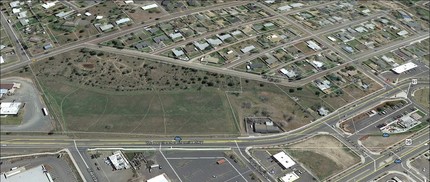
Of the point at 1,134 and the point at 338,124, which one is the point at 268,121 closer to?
the point at 338,124

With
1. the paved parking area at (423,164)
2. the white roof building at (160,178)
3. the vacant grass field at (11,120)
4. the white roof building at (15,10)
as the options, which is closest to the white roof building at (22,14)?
the white roof building at (15,10)

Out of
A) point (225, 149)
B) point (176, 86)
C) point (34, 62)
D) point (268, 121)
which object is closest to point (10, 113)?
point (34, 62)

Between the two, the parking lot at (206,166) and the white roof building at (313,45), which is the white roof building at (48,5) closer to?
the parking lot at (206,166)

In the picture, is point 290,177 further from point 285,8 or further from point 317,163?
point 285,8

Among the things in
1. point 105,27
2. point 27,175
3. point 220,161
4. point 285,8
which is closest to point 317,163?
point 220,161

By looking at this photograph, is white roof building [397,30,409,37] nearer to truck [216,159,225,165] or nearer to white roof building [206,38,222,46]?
white roof building [206,38,222,46]

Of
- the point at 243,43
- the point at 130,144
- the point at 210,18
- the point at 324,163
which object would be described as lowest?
the point at 324,163

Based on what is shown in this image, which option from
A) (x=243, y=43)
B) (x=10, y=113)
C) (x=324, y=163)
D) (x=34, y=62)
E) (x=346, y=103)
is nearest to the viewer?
(x=324, y=163)

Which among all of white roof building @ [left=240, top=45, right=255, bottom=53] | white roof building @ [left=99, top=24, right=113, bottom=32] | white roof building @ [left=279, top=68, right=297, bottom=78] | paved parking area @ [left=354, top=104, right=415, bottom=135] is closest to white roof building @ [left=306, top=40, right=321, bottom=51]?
white roof building @ [left=279, top=68, right=297, bottom=78]
